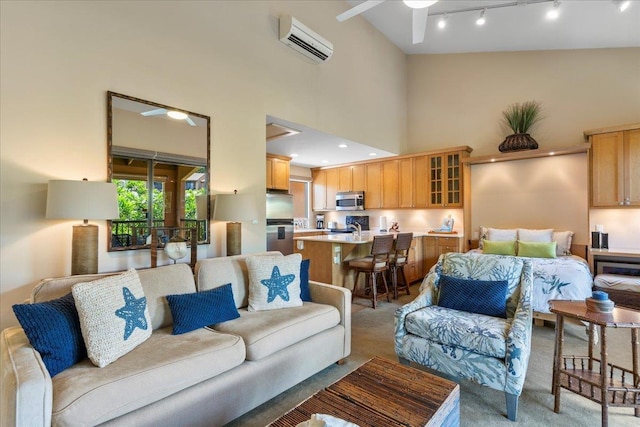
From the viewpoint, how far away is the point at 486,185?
17.8 feet

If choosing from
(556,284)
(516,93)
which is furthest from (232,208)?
(516,93)

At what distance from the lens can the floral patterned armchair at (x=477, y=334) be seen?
6.15ft

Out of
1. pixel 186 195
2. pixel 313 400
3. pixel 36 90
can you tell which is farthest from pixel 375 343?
pixel 36 90

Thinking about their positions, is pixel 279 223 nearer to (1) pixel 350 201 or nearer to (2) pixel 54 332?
(1) pixel 350 201

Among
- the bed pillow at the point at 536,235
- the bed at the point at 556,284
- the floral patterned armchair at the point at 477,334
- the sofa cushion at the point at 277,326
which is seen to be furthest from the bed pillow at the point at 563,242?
the sofa cushion at the point at 277,326

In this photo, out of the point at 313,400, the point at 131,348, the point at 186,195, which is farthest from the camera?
the point at 186,195

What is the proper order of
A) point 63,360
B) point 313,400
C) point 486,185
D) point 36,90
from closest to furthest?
point 313,400 < point 63,360 < point 36,90 < point 486,185

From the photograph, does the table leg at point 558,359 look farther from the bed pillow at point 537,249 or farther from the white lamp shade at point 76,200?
the white lamp shade at point 76,200

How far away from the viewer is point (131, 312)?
179 cm

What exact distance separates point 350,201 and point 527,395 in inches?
196

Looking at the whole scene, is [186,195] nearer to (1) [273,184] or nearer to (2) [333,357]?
(2) [333,357]

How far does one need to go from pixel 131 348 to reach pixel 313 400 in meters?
1.09

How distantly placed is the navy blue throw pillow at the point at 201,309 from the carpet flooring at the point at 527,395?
0.64m

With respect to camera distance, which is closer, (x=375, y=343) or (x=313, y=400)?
(x=313, y=400)
